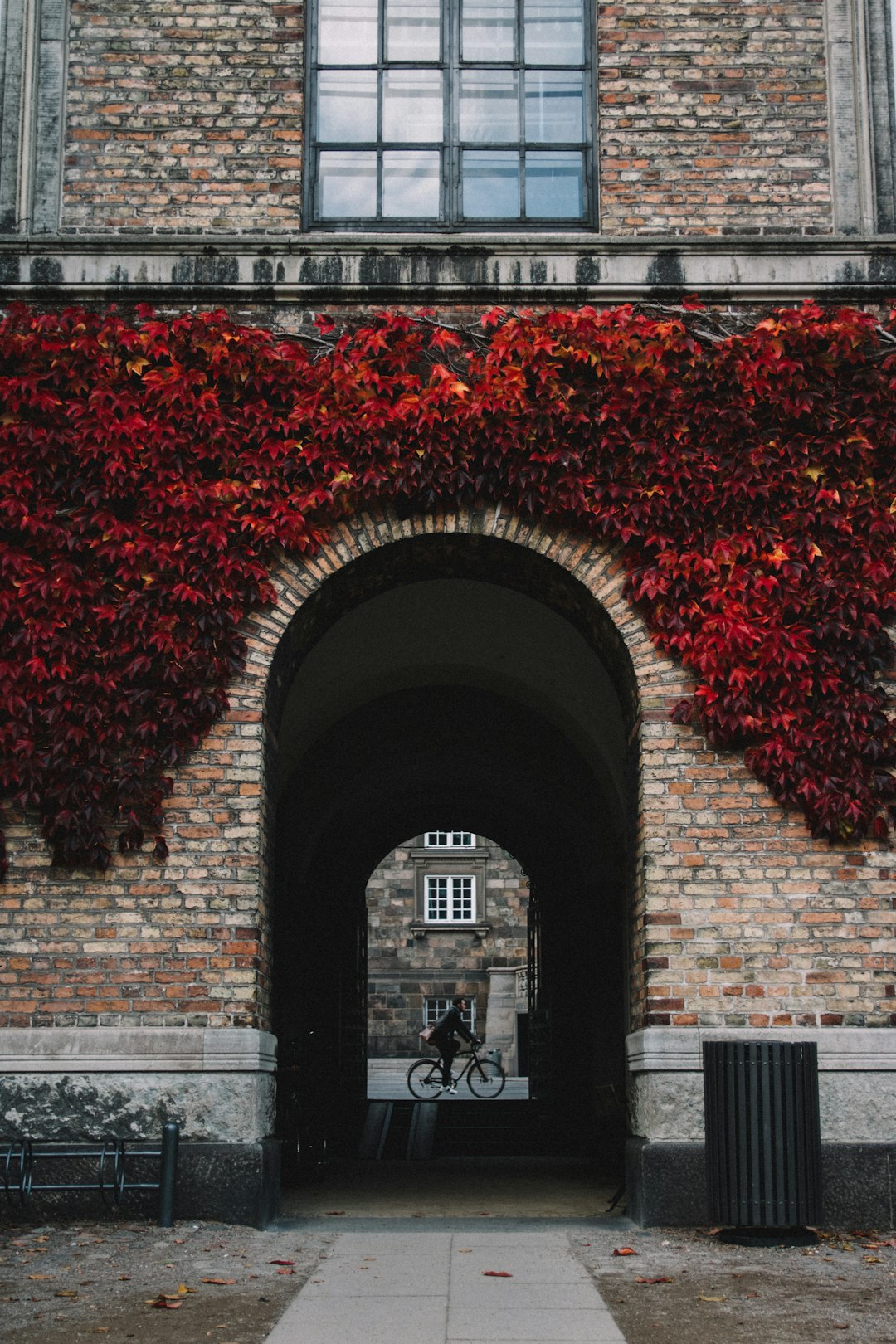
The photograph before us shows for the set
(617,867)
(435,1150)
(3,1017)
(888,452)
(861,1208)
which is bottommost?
(435,1150)

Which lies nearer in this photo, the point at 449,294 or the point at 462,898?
the point at 449,294

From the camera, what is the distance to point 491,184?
923 centimetres

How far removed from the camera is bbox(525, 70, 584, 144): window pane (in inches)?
365

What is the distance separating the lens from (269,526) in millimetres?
8297

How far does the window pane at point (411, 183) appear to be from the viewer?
9180mm

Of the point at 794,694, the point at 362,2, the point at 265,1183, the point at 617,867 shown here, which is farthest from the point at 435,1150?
the point at 362,2

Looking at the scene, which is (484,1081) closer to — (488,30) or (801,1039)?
(801,1039)

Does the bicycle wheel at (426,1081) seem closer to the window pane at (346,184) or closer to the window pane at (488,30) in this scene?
the window pane at (346,184)

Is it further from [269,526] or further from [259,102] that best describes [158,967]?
[259,102]

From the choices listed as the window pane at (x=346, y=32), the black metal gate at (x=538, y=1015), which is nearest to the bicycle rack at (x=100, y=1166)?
the window pane at (x=346, y=32)

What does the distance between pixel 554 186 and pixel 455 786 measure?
718cm

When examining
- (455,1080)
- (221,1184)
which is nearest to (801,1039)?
(221,1184)

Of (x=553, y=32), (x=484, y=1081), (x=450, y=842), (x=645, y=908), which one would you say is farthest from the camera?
(x=450, y=842)

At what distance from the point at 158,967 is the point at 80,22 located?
6.19m
